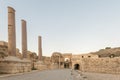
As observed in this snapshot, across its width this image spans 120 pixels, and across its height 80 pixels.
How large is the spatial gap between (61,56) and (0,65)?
5337 centimetres

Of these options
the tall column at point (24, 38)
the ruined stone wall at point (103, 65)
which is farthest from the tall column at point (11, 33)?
the ruined stone wall at point (103, 65)

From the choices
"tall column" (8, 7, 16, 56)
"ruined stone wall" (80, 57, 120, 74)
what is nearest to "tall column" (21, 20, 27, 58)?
"tall column" (8, 7, 16, 56)

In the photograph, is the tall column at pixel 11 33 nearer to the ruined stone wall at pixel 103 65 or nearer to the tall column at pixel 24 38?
the tall column at pixel 24 38

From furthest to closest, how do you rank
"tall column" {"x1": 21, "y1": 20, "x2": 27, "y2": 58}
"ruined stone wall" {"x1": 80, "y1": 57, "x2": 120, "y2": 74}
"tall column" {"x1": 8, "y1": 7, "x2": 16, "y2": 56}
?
"tall column" {"x1": 21, "y1": 20, "x2": 27, "y2": 58}
"tall column" {"x1": 8, "y1": 7, "x2": 16, "y2": 56}
"ruined stone wall" {"x1": 80, "y1": 57, "x2": 120, "y2": 74}

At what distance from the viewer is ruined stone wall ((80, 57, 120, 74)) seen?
109ft

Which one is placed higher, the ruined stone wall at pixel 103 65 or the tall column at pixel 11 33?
the tall column at pixel 11 33

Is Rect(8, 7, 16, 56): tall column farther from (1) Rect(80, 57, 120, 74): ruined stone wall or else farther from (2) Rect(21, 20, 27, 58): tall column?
(1) Rect(80, 57, 120, 74): ruined stone wall

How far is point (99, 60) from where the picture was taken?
38.9 metres

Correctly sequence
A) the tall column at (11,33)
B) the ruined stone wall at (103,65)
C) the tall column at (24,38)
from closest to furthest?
the ruined stone wall at (103,65) < the tall column at (11,33) < the tall column at (24,38)

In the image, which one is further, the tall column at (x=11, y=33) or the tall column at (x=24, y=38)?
the tall column at (x=24, y=38)

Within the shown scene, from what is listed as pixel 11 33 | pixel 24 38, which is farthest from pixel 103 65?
pixel 24 38

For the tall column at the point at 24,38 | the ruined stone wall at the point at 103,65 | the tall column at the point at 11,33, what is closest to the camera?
the ruined stone wall at the point at 103,65

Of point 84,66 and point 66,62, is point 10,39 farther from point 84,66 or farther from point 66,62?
point 66,62

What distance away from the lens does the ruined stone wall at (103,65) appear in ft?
109
